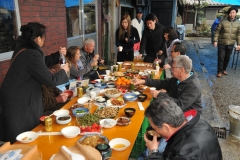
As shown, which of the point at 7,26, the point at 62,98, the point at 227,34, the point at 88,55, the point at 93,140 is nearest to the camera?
the point at 93,140

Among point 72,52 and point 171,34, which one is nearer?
point 72,52

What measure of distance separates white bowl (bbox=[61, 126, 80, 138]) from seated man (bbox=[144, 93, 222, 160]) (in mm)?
786

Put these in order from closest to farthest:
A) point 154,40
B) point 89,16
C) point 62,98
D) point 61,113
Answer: point 61,113, point 62,98, point 154,40, point 89,16

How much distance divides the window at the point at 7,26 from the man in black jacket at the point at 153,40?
121 inches

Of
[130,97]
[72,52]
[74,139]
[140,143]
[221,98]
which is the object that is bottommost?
[221,98]

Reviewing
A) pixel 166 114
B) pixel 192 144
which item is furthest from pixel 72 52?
pixel 192 144

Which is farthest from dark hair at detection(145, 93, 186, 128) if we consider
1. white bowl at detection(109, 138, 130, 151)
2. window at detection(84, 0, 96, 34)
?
window at detection(84, 0, 96, 34)

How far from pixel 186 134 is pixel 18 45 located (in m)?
1.89

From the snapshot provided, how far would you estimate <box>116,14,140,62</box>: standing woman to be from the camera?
5.40 metres

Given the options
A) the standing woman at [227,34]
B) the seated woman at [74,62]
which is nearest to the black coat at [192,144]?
the seated woman at [74,62]

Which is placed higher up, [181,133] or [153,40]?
[153,40]

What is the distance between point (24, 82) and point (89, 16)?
196 inches

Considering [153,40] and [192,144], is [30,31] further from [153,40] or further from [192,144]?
[153,40]

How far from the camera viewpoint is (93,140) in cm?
186
